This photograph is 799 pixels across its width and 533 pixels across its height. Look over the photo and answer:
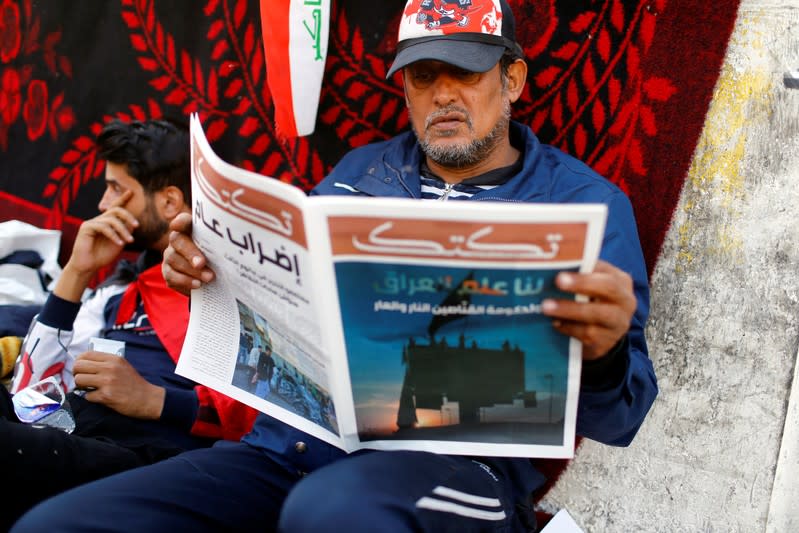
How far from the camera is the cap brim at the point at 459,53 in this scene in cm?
172

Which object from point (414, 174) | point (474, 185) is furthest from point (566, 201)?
point (414, 174)

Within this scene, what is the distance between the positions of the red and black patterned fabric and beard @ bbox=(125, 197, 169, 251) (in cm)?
28

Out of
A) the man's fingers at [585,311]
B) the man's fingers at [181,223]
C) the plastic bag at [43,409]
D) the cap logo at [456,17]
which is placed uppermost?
the cap logo at [456,17]

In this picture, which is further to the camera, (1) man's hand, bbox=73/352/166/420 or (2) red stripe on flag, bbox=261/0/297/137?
(2) red stripe on flag, bbox=261/0/297/137

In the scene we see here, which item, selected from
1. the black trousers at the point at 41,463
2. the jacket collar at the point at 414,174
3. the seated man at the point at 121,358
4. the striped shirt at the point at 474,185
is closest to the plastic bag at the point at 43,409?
the seated man at the point at 121,358

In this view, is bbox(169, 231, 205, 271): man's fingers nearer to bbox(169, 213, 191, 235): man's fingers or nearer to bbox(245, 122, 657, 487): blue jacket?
bbox(169, 213, 191, 235): man's fingers

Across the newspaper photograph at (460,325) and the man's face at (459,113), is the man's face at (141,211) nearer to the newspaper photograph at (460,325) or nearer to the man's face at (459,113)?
the man's face at (459,113)

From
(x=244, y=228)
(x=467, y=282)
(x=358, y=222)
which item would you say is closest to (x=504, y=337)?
(x=467, y=282)

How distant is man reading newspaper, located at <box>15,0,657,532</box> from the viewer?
3.81 feet

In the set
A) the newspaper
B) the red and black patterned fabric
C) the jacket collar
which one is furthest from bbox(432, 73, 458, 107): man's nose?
the newspaper

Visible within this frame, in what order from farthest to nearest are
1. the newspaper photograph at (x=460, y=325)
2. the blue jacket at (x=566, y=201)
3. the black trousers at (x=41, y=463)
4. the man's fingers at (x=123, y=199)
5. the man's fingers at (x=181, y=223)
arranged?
the man's fingers at (x=123, y=199), the black trousers at (x=41, y=463), the man's fingers at (x=181, y=223), the blue jacket at (x=566, y=201), the newspaper photograph at (x=460, y=325)

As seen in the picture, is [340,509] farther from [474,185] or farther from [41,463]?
[474,185]

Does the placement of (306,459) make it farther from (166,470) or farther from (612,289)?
(612,289)

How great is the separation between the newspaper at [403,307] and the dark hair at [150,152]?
38.2 inches
